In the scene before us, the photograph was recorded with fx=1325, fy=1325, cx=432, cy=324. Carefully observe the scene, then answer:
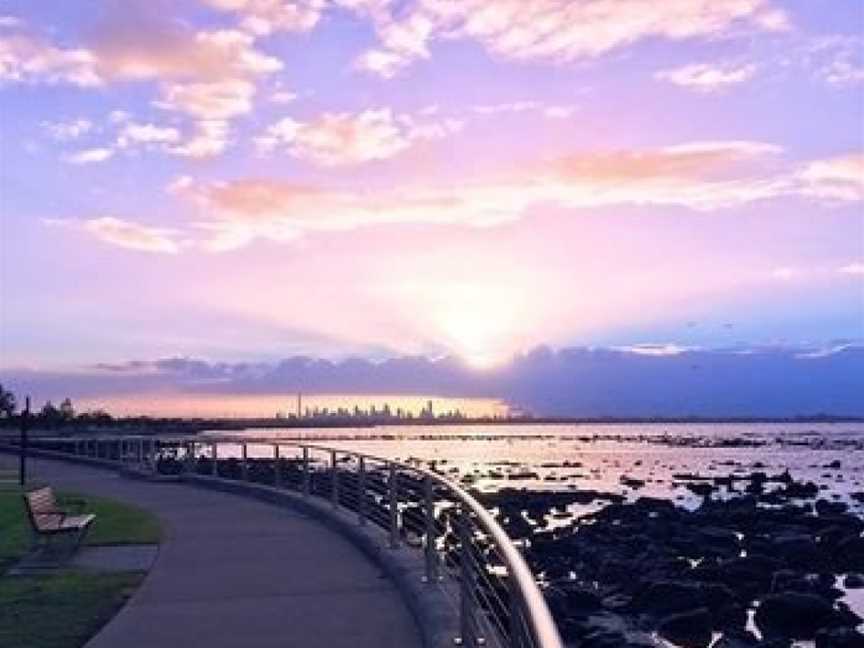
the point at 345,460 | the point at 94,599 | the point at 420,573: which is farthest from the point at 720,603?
the point at 94,599

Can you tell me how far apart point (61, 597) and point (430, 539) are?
3363 mm

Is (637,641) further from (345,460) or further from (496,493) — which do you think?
(496,493)

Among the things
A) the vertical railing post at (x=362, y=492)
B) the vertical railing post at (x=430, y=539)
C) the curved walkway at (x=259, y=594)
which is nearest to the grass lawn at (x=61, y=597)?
the curved walkway at (x=259, y=594)

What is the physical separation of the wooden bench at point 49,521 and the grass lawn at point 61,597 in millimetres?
387

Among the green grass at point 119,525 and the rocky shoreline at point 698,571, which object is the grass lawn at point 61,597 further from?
the rocky shoreline at point 698,571

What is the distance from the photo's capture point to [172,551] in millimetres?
14992

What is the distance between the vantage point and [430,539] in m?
11.0

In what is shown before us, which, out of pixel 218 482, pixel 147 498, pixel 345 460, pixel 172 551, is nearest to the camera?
pixel 172 551

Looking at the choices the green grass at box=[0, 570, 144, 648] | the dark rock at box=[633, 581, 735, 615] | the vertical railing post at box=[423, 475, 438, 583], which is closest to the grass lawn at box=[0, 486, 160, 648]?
→ the green grass at box=[0, 570, 144, 648]

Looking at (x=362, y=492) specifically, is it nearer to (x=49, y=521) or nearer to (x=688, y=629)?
(x=49, y=521)

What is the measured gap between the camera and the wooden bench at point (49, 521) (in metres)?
14.7

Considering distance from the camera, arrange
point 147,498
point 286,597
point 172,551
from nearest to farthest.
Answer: point 286,597 < point 172,551 < point 147,498

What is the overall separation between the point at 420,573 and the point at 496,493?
39555 millimetres

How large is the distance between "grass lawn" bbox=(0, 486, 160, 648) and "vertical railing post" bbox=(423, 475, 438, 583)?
8.60 ft
